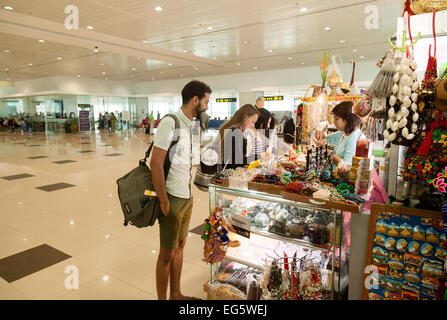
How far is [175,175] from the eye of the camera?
195cm

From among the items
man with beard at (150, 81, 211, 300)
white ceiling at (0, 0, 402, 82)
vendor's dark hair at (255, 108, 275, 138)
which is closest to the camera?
man with beard at (150, 81, 211, 300)

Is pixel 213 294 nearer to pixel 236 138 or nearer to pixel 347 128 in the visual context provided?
pixel 236 138

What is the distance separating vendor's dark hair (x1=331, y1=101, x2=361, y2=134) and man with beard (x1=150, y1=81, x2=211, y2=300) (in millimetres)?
1392

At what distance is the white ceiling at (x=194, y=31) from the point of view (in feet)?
22.3

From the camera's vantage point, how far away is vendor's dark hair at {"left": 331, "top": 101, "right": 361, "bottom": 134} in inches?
105

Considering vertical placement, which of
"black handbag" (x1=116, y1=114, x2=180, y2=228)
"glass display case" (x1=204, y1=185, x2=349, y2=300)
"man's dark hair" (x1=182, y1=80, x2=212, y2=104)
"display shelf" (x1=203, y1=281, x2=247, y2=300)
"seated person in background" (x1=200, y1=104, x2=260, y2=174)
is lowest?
"display shelf" (x1=203, y1=281, x2=247, y2=300)

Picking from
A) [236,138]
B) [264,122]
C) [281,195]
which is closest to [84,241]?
[236,138]

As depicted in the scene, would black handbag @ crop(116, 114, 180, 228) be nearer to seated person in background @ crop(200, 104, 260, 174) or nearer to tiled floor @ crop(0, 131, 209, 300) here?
tiled floor @ crop(0, 131, 209, 300)

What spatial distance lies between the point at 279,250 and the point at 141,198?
1041mm

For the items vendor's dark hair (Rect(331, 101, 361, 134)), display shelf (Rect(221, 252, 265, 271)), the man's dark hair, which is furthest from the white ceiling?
display shelf (Rect(221, 252, 265, 271))

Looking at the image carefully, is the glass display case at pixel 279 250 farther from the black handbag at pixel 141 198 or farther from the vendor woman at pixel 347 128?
the vendor woman at pixel 347 128
